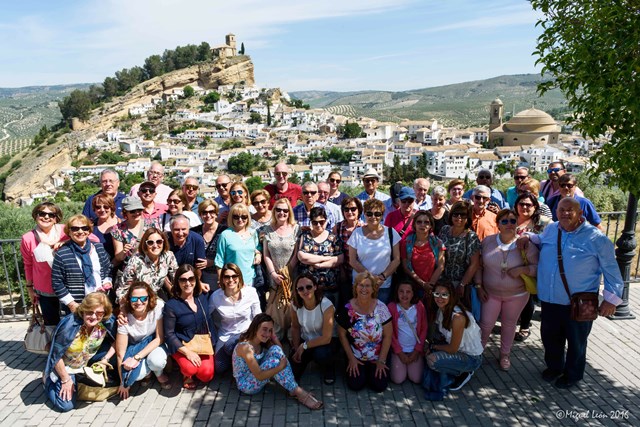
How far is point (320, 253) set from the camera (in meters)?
4.46

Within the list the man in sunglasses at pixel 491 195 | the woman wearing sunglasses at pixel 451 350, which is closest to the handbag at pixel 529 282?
the woman wearing sunglasses at pixel 451 350

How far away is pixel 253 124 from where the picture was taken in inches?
3863

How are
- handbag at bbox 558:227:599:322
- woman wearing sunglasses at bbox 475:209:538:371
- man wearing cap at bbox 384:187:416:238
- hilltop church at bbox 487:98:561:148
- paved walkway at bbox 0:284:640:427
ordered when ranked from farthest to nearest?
hilltop church at bbox 487:98:561:148
man wearing cap at bbox 384:187:416:238
woman wearing sunglasses at bbox 475:209:538:371
handbag at bbox 558:227:599:322
paved walkway at bbox 0:284:640:427

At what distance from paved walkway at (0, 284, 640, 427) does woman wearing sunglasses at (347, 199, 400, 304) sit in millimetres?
1106

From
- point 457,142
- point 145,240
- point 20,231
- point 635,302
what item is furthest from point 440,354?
point 457,142

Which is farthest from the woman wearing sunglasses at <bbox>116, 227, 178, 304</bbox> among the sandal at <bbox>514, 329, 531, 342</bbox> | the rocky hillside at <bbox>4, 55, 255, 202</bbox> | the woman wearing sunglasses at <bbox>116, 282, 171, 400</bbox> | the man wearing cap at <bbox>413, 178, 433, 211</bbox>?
the rocky hillside at <bbox>4, 55, 255, 202</bbox>

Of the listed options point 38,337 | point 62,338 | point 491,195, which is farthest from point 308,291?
point 38,337

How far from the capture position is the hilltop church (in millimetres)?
83431

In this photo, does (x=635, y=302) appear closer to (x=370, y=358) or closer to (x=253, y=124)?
(x=370, y=358)

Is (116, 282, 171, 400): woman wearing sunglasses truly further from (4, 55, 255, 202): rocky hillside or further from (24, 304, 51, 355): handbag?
(4, 55, 255, 202): rocky hillside

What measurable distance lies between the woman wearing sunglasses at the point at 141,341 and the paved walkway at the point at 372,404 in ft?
0.62

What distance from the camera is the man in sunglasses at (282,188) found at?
18.3 feet

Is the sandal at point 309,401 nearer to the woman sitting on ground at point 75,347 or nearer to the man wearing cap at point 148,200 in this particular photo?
the woman sitting on ground at point 75,347

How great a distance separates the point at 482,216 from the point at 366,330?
5.67ft
